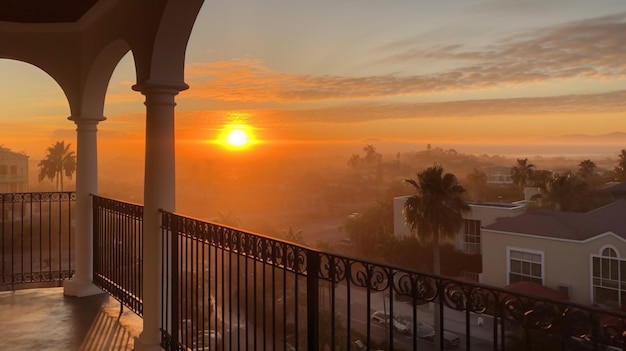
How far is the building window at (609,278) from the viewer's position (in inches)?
798

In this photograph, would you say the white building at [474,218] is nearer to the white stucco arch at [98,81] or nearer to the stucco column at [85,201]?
the stucco column at [85,201]

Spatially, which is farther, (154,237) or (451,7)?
(451,7)

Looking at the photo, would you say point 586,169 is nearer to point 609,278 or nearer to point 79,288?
point 609,278

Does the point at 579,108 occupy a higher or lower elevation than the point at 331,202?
higher

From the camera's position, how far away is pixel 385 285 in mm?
1774

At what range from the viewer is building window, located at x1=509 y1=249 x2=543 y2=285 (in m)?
23.2

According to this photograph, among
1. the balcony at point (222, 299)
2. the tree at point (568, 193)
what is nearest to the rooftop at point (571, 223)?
the tree at point (568, 193)

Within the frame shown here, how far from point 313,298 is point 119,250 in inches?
144

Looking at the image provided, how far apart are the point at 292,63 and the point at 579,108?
1890 centimetres

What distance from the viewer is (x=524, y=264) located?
23672 millimetres

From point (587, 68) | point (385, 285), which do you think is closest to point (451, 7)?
point (587, 68)

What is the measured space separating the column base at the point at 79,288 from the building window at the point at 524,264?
863 inches

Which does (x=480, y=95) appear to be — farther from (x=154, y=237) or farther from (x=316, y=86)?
(x=154, y=237)

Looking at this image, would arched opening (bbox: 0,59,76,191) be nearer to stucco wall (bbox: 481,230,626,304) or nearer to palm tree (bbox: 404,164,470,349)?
palm tree (bbox: 404,164,470,349)
